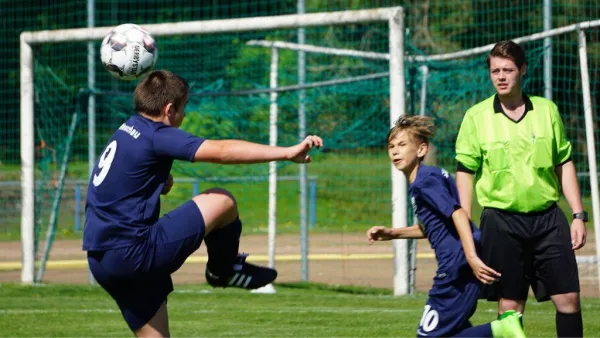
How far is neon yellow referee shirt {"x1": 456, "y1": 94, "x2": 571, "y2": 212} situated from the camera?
5.94 metres

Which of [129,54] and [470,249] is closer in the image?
[470,249]

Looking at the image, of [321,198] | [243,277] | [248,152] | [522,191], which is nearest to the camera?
[248,152]

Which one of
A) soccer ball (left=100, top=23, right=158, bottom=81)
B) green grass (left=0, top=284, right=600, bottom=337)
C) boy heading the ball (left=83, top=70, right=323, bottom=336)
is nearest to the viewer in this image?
boy heading the ball (left=83, top=70, right=323, bottom=336)

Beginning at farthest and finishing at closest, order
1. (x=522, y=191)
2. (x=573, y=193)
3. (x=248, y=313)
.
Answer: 1. (x=248, y=313)
2. (x=573, y=193)
3. (x=522, y=191)

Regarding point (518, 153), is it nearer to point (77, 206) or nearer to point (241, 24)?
point (241, 24)

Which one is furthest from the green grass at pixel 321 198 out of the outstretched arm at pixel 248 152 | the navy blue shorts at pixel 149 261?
the outstretched arm at pixel 248 152

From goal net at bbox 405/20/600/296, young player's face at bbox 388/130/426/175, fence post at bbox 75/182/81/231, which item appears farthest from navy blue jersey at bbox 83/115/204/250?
fence post at bbox 75/182/81/231

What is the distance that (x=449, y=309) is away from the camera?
17.6 feet

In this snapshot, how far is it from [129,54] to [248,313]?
3224mm

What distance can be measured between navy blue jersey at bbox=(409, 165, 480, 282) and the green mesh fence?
544 centimetres

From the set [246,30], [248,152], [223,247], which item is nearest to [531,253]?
[223,247]

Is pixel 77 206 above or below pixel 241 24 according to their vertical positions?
below

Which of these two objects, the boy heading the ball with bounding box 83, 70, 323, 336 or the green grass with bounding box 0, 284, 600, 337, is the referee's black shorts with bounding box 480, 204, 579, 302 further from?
the green grass with bounding box 0, 284, 600, 337

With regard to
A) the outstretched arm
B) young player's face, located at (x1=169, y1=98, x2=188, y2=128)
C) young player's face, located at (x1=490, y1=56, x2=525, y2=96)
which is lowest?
the outstretched arm
